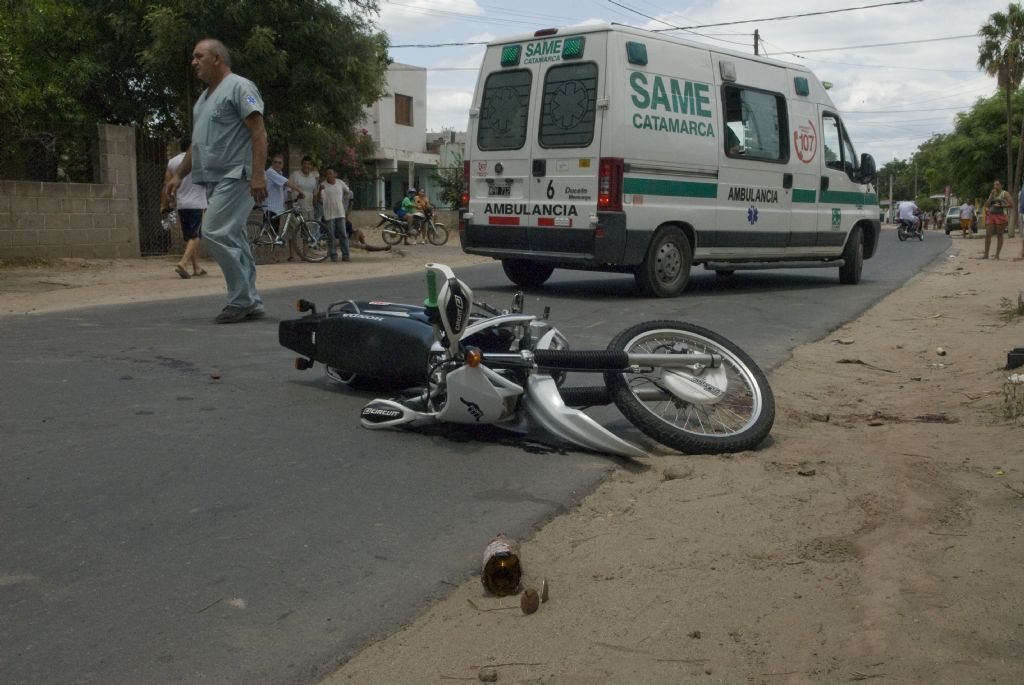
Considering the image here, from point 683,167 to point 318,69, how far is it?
8.87 m

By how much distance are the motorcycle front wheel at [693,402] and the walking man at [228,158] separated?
4012 millimetres

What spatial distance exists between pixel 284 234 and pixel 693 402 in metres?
13.7

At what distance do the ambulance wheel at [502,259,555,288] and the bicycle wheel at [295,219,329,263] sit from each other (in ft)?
20.6

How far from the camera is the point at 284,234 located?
17.8 m

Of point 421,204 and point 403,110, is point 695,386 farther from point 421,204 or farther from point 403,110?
point 403,110

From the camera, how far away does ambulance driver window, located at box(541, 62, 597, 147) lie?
1090 cm

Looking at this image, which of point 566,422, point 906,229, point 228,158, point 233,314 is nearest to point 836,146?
point 228,158

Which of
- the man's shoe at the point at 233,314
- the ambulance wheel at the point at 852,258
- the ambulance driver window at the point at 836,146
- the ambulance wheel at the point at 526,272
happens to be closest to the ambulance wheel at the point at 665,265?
the ambulance wheel at the point at 526,272

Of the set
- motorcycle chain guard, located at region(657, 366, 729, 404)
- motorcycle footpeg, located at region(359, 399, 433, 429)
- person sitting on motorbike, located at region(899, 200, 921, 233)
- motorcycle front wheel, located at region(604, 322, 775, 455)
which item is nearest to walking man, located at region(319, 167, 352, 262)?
motorcycle footpeg, located at region(359, 399, 433, 429)

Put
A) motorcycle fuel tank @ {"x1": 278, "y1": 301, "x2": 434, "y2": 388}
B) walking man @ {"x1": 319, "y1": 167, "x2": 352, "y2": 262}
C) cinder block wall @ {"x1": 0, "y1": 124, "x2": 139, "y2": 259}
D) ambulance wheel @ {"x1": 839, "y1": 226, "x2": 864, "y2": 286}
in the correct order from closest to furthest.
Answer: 1. motorcycle fuel tank @ {"x1": 278, "y1": 301, "x2": 434, "y2": 388}
2. ambulance wheel @ {"x1": 839, "y1": 226, "x2": 864, "y2": 286}
3. cinder block wall @ {"x1": 0, "y1": 124, "x2": 139, "y2": 259}
4. walking man @ {"x1": 319, "y1": 167, "x2": 352, "y2": 262}

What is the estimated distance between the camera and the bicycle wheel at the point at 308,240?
1819cm

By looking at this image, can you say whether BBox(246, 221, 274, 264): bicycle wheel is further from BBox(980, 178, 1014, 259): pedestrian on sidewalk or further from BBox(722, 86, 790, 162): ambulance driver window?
BBox(980, 178, 1014, 259): pedestrian on sidewalk

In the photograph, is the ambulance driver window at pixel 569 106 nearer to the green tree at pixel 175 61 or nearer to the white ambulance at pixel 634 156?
the white ambulance at pixel 634 156

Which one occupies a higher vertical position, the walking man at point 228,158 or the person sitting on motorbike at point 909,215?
the walking man at point 228,158
